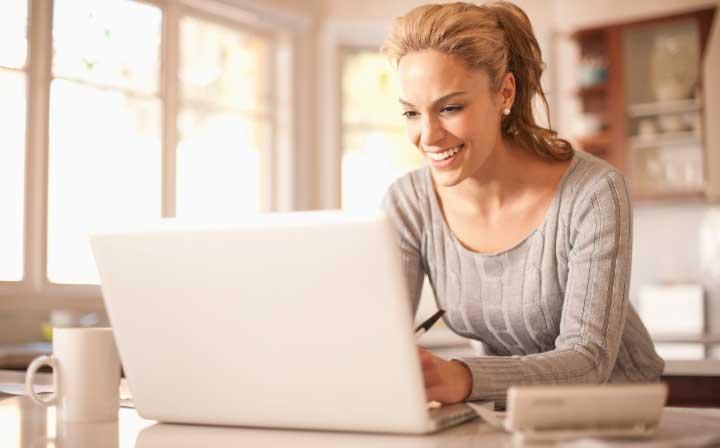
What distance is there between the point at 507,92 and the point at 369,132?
12.1ft

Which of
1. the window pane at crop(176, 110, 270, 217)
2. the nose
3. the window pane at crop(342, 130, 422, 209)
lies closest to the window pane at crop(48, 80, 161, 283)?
the window pane at crop(176, 110, 270, 217)

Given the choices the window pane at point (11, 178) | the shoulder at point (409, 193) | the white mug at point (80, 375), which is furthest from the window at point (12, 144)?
the white mug at point (80, 375)

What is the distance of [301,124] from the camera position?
5383 millimetres

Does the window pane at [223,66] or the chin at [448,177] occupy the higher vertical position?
the window pane at [223,66]

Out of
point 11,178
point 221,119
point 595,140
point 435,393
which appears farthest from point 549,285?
point 221,119

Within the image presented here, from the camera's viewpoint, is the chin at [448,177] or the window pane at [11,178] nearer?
the chin at [448,177]

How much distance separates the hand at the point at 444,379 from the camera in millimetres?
1166

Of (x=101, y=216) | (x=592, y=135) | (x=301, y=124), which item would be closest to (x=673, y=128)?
(x=592, y=135)

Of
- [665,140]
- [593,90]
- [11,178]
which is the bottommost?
[11,178]

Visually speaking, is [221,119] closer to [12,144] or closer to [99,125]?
[99,125]

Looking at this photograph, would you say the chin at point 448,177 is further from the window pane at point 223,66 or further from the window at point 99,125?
the window pane at point 223,66

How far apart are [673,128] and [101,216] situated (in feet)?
9.61

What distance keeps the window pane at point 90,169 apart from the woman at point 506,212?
2678 mm

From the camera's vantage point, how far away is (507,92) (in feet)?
5.55
